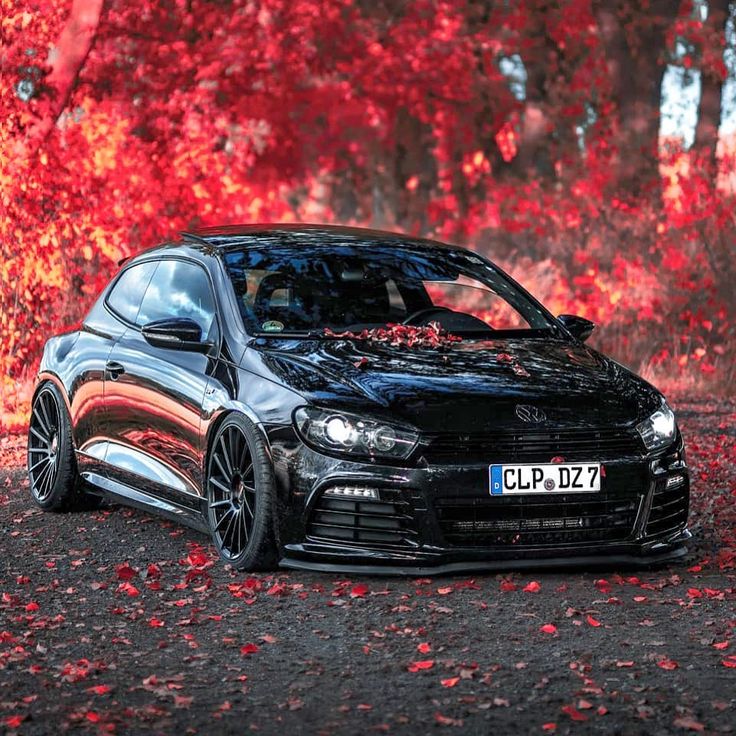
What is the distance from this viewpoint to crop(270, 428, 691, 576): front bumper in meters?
7.37

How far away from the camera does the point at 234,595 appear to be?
7520 mm

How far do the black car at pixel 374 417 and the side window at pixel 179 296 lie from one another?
0.01m

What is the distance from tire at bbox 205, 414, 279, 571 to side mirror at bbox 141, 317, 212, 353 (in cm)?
59

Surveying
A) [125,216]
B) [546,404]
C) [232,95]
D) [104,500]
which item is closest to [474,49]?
[232,95]

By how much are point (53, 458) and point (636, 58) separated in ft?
58.7

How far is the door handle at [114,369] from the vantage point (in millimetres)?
9250

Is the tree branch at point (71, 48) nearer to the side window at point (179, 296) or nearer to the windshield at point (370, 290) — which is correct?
the side window at point (179, 296)

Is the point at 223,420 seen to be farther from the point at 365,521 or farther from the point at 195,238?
the point at 195,238

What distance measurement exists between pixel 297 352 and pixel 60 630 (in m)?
1.86

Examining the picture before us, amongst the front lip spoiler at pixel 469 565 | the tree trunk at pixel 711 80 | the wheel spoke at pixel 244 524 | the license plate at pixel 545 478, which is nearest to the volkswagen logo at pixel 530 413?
the license plate at pixel 545 478

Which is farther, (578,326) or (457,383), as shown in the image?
(578,326)

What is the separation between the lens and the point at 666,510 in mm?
7938

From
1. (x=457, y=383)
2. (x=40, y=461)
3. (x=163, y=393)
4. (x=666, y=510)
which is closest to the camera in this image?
(x=457, y=383)

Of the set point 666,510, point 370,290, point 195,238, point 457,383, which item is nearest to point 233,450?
point 457,383
